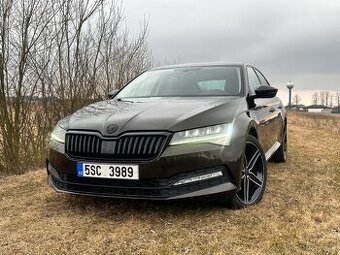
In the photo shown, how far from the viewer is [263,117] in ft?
17.6

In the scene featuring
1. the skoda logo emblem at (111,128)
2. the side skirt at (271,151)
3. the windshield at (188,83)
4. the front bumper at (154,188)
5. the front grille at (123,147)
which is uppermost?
the windshield at (188,83)

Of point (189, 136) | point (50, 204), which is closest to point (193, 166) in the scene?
point (189, 136)

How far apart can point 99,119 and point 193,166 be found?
37.9 inches

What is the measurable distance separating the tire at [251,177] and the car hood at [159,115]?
428 millimetres

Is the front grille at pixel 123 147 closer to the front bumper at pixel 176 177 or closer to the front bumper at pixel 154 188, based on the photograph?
the front bumper at pixel 176 177

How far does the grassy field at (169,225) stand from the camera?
11.3 feet

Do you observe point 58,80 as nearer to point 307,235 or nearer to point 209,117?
point 209,117

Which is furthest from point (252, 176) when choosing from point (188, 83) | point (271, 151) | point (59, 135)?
point (59, 135)

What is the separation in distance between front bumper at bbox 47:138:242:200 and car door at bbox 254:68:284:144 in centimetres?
230

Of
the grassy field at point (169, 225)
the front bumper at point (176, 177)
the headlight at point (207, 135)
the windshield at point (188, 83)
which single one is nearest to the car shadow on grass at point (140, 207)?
the grassy field at point (169, 225)

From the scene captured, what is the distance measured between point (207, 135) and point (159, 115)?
0.45 meters

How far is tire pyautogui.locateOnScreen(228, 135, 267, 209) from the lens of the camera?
4266 millimetres

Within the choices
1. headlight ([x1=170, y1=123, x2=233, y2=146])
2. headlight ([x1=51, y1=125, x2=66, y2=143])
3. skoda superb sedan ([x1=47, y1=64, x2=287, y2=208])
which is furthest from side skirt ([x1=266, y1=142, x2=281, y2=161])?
headlight ([x1=51, y1=125, x2=66, y2=143])

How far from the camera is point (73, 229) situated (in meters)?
3.84
